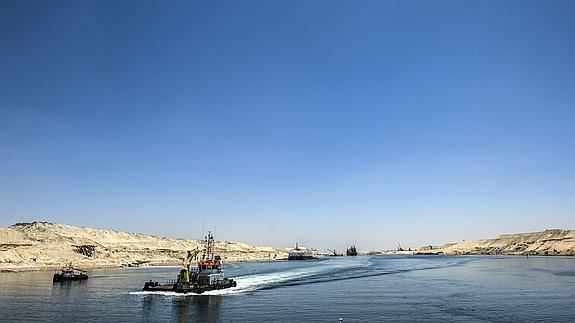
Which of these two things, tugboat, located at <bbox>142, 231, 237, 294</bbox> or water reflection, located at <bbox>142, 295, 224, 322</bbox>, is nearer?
water reflection, located at <bbox>142, 295, 224, 322</bbox>

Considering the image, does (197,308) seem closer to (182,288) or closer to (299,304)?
(299,304)

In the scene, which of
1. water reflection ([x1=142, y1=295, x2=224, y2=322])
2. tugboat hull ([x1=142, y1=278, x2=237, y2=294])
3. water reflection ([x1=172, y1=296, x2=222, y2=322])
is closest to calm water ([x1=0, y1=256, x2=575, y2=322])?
water reflection ([x1=142, y1=295, x2=224, y2=322])

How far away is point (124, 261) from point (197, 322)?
15668 cm

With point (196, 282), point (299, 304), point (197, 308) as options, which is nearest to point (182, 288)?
point (196, 282)

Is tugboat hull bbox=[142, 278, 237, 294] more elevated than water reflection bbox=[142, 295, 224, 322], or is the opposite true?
tugboat hull bbox=[142, 278, 237, 294]

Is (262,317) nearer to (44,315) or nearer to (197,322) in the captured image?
(197,322)

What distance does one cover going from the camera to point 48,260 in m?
154

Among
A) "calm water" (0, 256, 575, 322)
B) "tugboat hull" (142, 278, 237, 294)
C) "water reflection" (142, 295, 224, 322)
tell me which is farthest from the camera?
"tugboat hull" (142, 278, 237, 294)

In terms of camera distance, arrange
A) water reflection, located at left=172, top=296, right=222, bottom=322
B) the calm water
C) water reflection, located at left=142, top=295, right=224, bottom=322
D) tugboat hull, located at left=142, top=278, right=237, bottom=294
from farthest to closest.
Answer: tugboat hull, located at left=142, top=278, right=237, bottom=294 → water reflection, located at left=142, top=295, right=224, bottom=322 → water reflection, located at left=172, top=296, right=222, bottom=322 → the calm water

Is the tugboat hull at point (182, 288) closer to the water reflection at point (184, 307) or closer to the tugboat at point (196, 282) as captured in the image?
the tugboat at point (196, 282)

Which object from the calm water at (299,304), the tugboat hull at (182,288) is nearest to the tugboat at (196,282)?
the tugboat hull at (182,288)

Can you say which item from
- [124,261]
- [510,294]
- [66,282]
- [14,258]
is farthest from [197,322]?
[124,261]

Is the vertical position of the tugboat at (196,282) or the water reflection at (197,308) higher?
the tugboat at (196,282)

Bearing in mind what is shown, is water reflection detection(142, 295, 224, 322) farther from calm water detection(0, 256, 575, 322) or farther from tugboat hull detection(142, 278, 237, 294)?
tugboat hull detection(142, 278, 237, 294)
